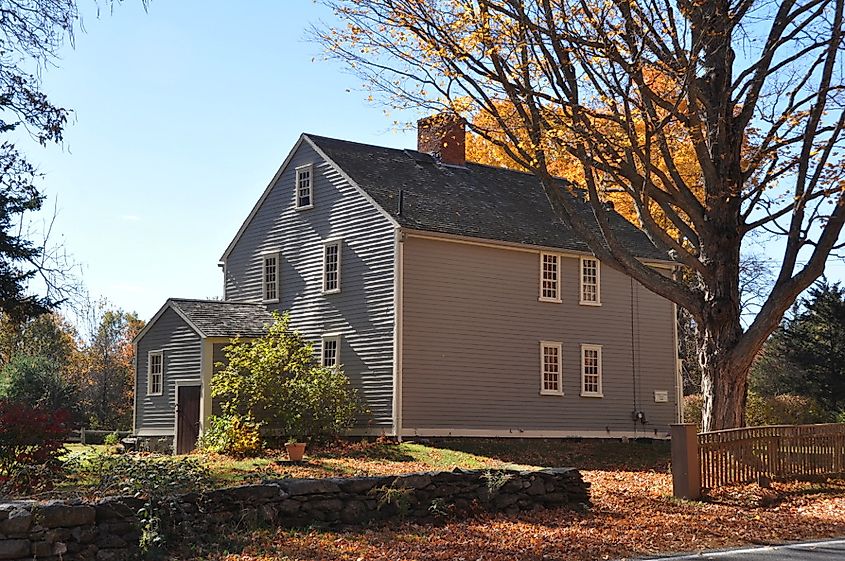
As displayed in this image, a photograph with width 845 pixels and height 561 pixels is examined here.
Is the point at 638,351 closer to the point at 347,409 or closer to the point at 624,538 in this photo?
the point at 347,409

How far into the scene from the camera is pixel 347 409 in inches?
1001

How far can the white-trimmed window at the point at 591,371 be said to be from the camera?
29.5 m

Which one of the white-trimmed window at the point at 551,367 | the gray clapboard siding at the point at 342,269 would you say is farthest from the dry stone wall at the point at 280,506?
the white-trimmed window at the point at 551,367

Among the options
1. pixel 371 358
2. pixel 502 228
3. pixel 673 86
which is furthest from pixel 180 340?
pixel 673 86

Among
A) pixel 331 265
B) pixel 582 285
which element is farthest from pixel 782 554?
pixel 331 265

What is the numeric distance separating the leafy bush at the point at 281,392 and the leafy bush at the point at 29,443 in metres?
9.46

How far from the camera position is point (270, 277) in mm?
31109

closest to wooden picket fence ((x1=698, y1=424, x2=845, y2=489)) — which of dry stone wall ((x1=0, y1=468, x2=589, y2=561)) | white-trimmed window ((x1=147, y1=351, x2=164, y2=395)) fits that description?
dry stone wall ((x1=0, y1=468, x2=589, y2=561))

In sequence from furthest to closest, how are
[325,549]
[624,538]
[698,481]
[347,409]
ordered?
[347,409], [698,481], [624,538], [325,549]

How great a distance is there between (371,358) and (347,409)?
187cm

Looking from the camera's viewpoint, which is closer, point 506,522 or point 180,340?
point 506,522

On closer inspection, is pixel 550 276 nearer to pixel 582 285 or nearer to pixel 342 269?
pixel 582 285

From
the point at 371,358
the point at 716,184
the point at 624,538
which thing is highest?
the point at 716,184

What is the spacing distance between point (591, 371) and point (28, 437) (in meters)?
19.1
